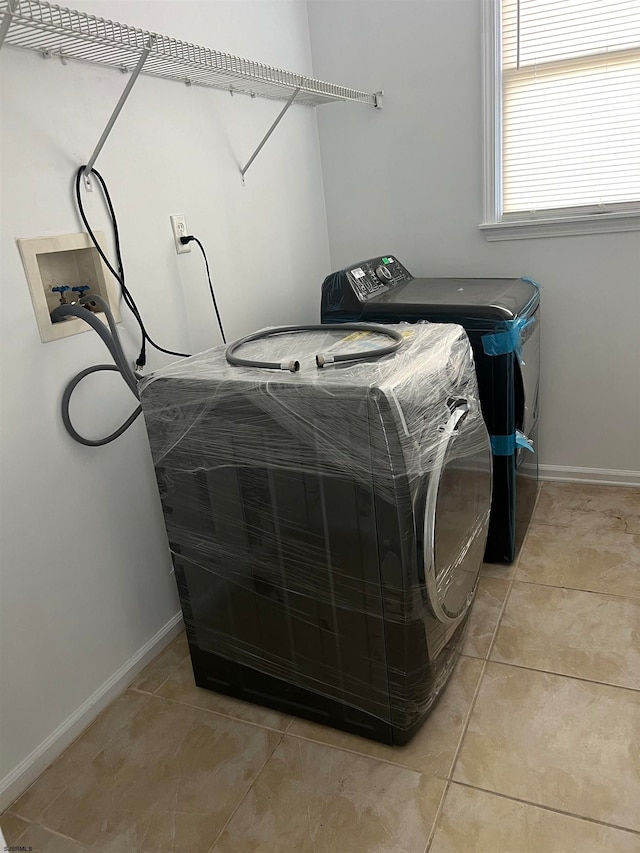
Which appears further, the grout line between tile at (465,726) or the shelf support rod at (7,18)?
the grout line between tile at (465,726)

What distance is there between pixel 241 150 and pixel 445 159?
2.85ft

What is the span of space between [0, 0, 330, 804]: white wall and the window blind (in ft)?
3.03

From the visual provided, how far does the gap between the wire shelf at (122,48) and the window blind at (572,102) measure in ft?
2.52

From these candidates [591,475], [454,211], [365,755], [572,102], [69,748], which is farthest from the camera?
[591,475]

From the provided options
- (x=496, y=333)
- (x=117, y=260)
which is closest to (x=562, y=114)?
(x=496, y=333)

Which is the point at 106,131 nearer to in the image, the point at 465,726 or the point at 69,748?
the point at 69,748

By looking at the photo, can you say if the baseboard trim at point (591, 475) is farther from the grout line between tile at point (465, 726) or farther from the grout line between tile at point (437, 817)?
the grout line between tile at point (437, 817)

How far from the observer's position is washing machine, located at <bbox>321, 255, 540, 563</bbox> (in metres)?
2.00

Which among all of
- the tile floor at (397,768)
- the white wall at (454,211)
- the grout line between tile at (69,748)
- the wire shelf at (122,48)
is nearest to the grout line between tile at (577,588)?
the tile floor at (397,768)

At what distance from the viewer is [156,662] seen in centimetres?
196

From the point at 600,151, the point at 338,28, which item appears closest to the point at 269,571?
the point at 600,151

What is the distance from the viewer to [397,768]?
59.8 inches

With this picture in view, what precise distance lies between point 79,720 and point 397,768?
85 cm

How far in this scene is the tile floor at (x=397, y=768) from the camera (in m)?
1.37
